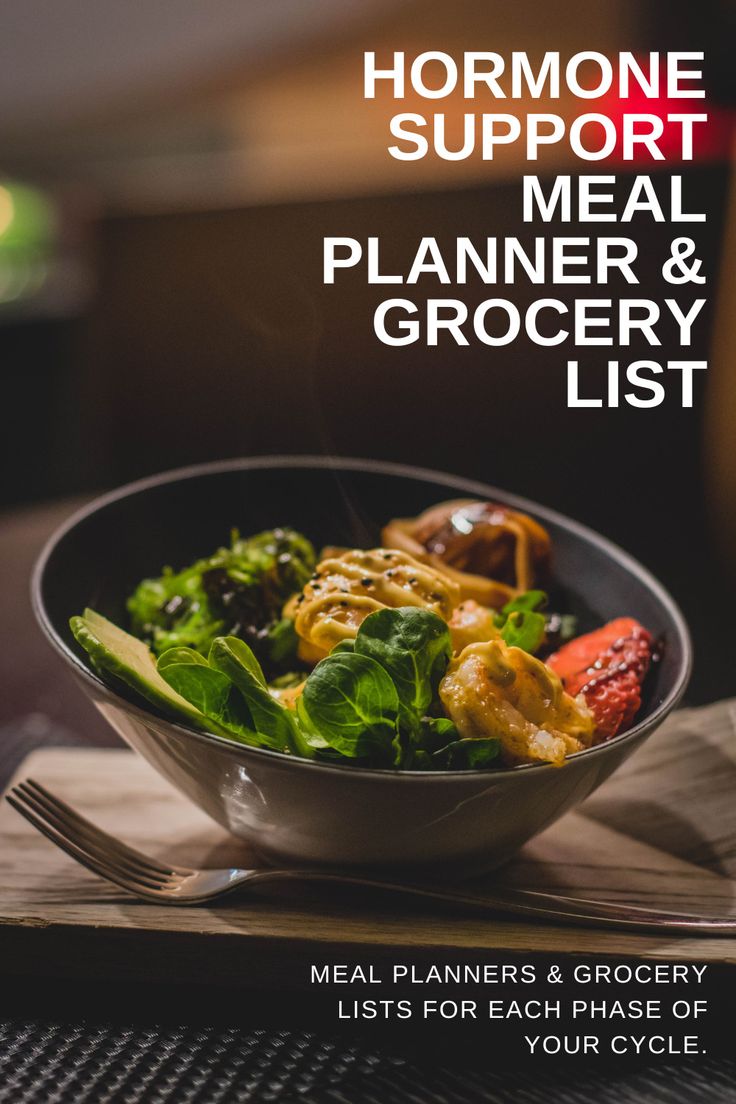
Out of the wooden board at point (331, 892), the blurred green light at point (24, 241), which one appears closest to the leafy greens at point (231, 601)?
the wooden board at point (331, 892)

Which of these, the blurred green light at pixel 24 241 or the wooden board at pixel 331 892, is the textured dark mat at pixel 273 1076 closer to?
the wooden board at pixel 331 892

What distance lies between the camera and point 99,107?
4.64m

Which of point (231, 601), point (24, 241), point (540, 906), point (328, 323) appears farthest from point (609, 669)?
point (24, 241)

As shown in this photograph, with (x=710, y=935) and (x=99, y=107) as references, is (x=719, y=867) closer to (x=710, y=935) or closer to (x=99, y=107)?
(x=710, y=935)

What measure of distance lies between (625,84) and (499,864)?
29.5 inches

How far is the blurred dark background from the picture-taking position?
51.7 inches

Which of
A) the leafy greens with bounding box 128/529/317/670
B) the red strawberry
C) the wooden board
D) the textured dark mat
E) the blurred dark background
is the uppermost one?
the blurred dark background

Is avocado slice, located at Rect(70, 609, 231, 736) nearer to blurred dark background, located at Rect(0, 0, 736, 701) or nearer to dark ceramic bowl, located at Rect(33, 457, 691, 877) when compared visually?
dark ceramic bowl, located at Rect(33, 457, 691, 877)

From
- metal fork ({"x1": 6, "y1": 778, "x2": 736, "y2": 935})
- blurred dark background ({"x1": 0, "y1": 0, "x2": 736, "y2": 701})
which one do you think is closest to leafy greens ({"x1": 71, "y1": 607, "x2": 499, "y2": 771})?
metal fork ({"x1": 6, "y1": 778, "x2": 736, "y2": 935})

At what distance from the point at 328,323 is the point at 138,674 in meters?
0.47

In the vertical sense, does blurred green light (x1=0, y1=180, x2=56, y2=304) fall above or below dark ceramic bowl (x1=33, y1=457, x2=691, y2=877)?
above

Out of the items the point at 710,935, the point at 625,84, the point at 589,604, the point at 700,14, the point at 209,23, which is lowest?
the point at 710,935

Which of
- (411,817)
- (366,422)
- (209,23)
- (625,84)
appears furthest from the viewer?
(209,23)

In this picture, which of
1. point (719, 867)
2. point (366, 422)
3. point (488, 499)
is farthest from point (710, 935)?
point (366, 422)
